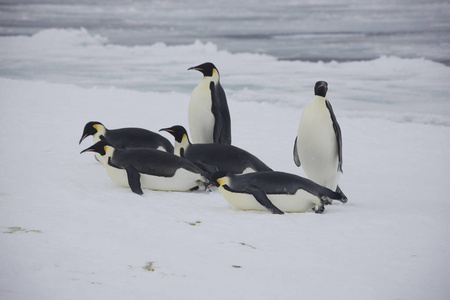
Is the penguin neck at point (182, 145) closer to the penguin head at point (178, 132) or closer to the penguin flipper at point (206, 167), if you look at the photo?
the penguin head at point (178, 132)

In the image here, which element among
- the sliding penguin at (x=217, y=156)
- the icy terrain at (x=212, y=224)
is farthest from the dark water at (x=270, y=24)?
the sliding penguin at (x=217, y=156)

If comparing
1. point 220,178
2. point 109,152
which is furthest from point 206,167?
point 109,152

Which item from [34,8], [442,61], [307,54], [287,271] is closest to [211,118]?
[287,271]

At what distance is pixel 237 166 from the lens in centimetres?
384

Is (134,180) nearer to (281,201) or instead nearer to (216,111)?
(281,201)

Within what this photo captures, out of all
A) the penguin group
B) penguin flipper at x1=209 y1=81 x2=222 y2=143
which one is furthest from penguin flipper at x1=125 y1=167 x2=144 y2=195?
penguin flipper at x1=209 y1=81 x2=222 y2=143

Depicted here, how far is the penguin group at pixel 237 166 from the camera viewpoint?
10.7ft

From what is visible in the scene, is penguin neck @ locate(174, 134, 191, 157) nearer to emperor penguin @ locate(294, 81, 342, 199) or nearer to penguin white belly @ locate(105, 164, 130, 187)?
penguin white belly @ locate(105, 164, 130, 187)

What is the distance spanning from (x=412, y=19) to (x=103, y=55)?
11197 millimetres

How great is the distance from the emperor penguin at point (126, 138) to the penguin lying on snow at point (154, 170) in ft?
1.76

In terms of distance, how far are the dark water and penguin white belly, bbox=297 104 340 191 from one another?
31.1ft

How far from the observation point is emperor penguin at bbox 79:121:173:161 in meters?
4.23

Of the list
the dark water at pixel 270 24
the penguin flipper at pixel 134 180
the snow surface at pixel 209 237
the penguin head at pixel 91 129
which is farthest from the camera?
the dark water at pixel 270 24

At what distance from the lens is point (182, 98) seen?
789cm
